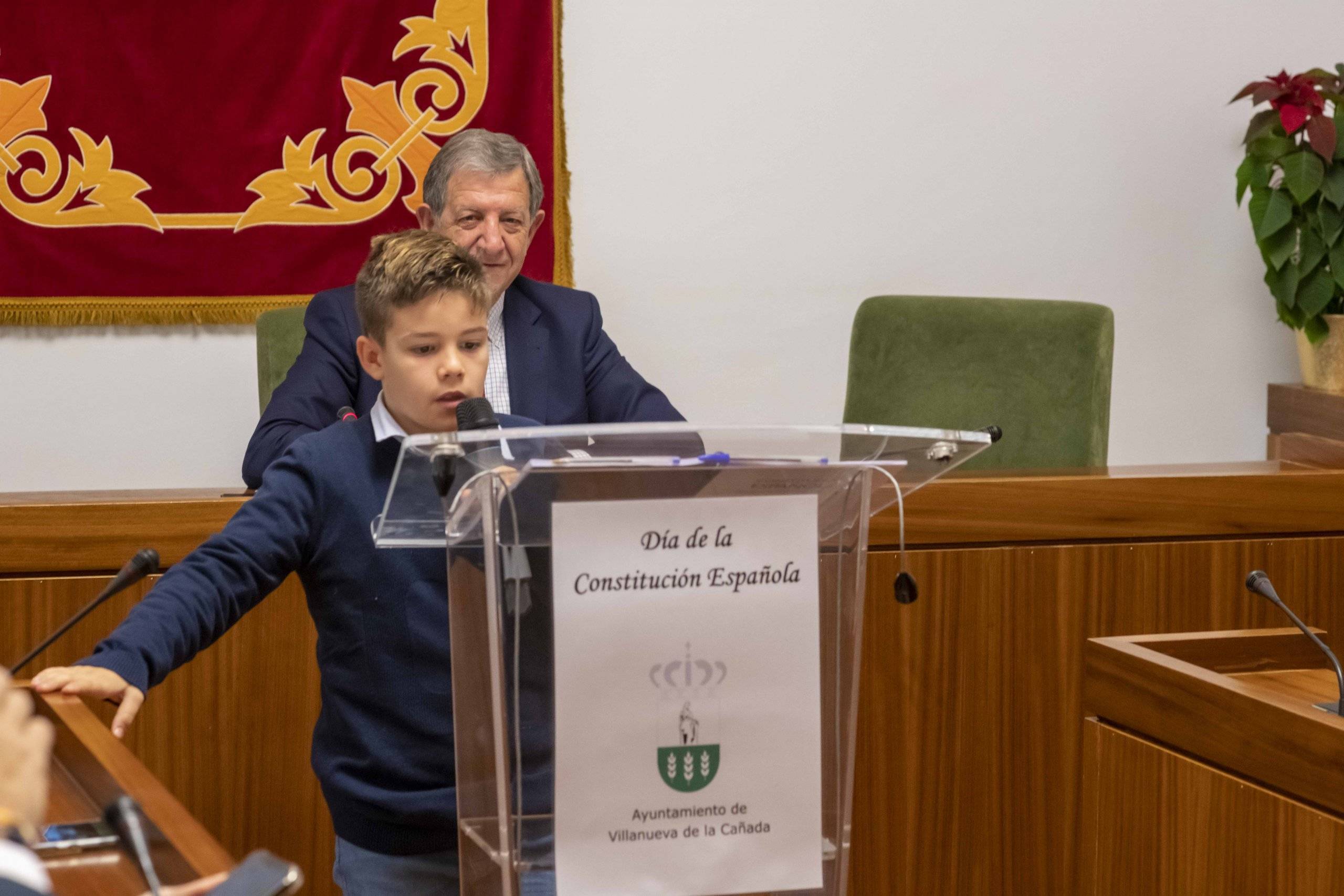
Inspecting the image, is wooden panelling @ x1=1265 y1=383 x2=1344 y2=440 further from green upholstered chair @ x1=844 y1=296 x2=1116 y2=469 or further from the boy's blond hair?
the boy's blond hair

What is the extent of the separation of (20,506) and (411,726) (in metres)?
A: 0.93

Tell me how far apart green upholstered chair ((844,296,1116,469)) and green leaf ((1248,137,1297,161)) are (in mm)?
747

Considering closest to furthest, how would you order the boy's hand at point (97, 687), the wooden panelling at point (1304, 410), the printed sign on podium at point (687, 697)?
the printed sign on podium at point (687, 697), the boy's hand at point (97, 687), the wooden panelling at point (1304, 410)

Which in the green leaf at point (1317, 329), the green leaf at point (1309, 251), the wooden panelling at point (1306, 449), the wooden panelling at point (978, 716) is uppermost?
the green leaf at point (1309, 251)

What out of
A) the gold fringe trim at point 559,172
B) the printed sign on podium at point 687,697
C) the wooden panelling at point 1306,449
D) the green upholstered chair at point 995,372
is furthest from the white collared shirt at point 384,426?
the gold fringe trim at point 559,172

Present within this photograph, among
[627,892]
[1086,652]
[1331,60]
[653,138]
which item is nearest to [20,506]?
[627,892]

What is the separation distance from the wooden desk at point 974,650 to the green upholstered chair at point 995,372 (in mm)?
508

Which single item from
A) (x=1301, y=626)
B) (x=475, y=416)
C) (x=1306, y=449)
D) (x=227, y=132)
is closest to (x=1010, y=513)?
(x=1301, y=626)

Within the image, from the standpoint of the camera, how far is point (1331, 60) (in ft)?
12.3

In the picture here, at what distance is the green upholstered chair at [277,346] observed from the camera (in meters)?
2.75

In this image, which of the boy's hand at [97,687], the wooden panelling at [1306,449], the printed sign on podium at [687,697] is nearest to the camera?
the printed sign on podium at [687,697]

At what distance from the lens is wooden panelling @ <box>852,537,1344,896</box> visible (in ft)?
7.28

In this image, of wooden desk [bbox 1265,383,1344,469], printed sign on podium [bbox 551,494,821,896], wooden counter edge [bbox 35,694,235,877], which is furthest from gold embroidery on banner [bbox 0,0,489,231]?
printed sign on podium [bbox 551,494,821,896]

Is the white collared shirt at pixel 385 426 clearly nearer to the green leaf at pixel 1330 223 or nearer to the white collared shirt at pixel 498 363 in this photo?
the white collared shirt at pixel 498 363
